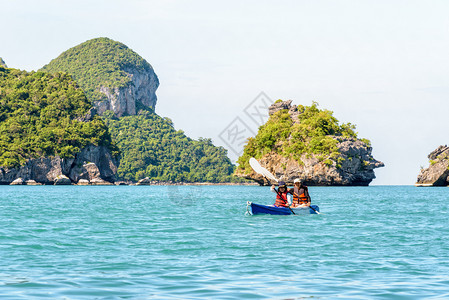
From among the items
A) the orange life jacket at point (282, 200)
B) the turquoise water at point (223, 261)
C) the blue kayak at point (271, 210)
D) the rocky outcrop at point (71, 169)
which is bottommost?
the turquoise water at point (223, 261)

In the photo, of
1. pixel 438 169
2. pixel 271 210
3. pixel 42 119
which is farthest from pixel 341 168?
pixel 42 119

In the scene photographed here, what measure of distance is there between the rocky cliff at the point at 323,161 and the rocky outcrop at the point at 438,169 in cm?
929

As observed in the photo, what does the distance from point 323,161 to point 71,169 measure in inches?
2507

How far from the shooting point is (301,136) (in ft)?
362

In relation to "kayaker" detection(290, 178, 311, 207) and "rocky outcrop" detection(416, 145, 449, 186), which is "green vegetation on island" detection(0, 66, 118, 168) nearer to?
"rocky outcrop" detection(416, 145, 449, 186)

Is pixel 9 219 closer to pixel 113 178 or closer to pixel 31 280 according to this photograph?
→ pixel 31 280

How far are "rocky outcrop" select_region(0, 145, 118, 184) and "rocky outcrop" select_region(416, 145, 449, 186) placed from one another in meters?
76.4

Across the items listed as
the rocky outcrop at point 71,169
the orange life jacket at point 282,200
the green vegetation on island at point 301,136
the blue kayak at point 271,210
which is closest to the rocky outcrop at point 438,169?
the green vegetation on island at point 301,136

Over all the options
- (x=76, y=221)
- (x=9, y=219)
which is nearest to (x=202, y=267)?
(x=76, y=221)

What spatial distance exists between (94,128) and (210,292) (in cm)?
13219

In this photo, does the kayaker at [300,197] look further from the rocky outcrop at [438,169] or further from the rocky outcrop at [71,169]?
the rocky outcrop at [71,169]

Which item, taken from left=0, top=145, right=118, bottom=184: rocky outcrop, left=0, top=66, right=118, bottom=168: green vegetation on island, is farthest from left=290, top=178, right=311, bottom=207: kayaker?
left=0, top=145, right=118, bottom=184: rocky outcrop

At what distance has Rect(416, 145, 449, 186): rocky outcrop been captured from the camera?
329 ft

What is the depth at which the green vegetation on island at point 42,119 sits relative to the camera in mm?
126250
